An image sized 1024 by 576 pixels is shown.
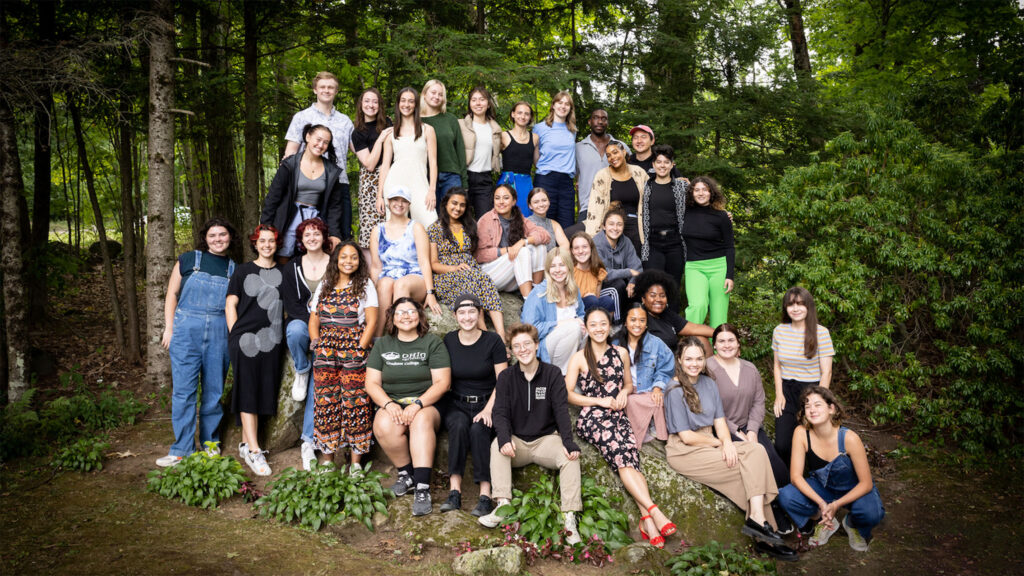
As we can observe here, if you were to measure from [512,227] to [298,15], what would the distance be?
5.44 m

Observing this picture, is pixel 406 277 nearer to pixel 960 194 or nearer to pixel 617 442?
pixel 617 442

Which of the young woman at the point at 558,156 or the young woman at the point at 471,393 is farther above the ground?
the young woman at the point at 558,156

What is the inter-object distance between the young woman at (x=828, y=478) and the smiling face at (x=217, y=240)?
527 centimetres

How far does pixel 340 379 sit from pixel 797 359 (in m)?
4.10

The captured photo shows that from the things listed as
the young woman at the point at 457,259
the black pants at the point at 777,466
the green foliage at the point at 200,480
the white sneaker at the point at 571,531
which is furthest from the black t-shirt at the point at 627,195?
the green foliage at the point at 200,480

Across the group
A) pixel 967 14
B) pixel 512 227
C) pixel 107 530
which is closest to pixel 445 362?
pixel 512 227

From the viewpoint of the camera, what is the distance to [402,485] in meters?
5.20

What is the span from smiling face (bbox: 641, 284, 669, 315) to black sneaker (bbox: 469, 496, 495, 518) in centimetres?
242

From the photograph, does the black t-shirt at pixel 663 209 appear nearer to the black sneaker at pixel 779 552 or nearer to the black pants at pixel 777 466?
the black pants at pixel 777 466

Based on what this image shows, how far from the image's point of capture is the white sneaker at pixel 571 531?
15.4ft

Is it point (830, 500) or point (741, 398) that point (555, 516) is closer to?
point (741, 398)

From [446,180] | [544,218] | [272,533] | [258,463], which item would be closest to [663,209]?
[544,218]

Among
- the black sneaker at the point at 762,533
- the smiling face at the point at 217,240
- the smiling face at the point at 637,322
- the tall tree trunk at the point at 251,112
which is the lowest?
the black sneaker at the point at 762,533

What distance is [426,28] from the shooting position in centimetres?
862
